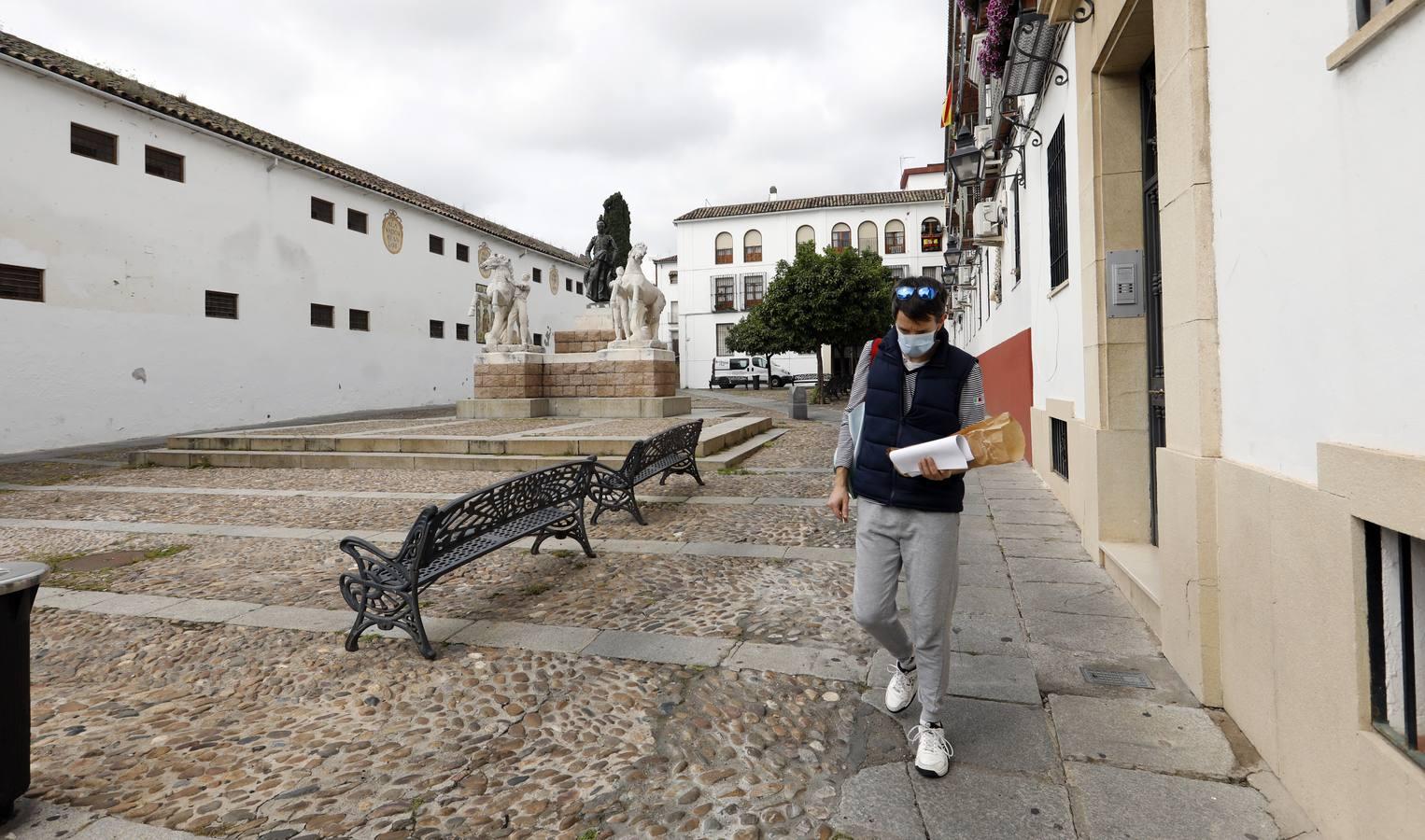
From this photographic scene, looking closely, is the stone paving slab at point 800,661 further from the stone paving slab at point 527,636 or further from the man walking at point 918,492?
the stone paving slab at point 527,636

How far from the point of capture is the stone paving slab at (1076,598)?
11.7 feet

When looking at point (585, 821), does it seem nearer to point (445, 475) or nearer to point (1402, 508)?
point (1402, 508)

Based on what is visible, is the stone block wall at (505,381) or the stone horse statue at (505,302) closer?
the stone block wall at (505,381)

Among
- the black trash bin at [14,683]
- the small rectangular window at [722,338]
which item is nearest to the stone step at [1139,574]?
the black trash bin at [14,683]

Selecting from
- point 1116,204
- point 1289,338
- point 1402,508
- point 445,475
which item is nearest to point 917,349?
point 1289,338

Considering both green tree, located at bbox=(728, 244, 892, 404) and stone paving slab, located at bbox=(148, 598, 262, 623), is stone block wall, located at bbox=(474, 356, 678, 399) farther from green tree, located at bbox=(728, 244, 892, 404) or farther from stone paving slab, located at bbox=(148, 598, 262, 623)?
stone paving slab, located at bbox=(148, 598, 262, 623)

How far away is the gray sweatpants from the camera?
2.25 meters

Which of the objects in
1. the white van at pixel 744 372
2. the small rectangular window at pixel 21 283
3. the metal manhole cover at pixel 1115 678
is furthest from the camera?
the white van at pixel 744 372

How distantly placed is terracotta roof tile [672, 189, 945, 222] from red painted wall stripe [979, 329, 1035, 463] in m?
30.3

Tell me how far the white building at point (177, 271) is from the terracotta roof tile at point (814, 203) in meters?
21.1

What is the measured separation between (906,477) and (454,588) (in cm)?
312

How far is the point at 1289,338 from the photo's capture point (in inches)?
82.0

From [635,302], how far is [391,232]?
41.3ft

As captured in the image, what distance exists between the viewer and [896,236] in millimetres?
39719
